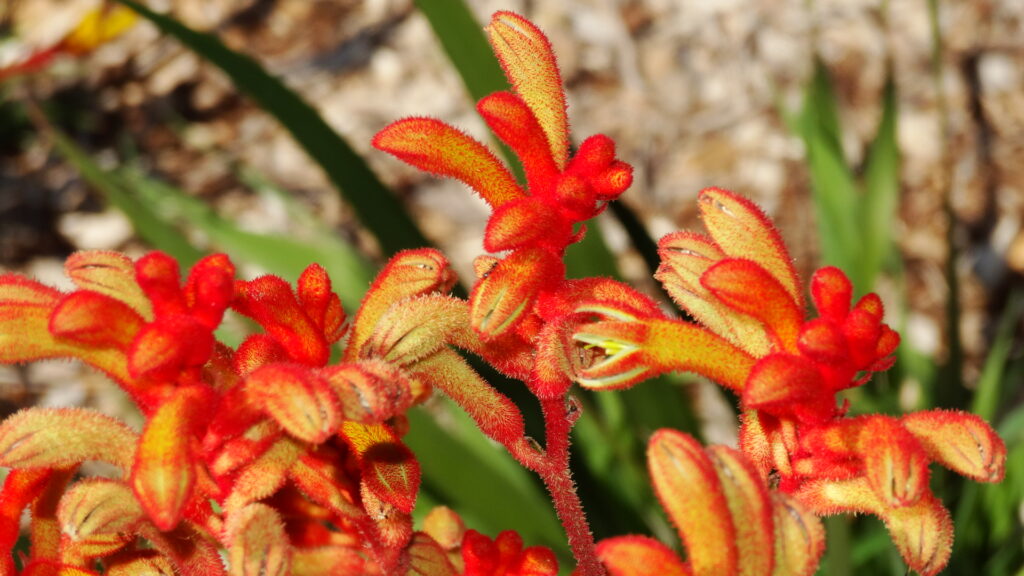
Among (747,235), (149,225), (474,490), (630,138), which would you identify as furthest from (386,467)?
(630,138)

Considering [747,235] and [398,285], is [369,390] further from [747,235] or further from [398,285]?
[747,235]

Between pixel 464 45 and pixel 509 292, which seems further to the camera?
pixel 464 45

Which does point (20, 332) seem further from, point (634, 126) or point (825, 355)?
point (634, 126)

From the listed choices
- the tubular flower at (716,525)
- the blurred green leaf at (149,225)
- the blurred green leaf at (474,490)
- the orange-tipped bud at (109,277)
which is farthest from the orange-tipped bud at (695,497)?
the blurred green leaf at (149,225)

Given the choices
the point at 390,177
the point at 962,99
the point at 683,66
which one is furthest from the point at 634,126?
the point at 962,99

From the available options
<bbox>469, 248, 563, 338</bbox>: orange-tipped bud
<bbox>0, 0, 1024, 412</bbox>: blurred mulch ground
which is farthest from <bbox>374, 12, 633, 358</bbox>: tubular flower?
<bbox>0, 0, 1024, 412</bbox>: blurred mulch ground

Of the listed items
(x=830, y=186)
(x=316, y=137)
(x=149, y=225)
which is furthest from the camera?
(x=830, y=186)
